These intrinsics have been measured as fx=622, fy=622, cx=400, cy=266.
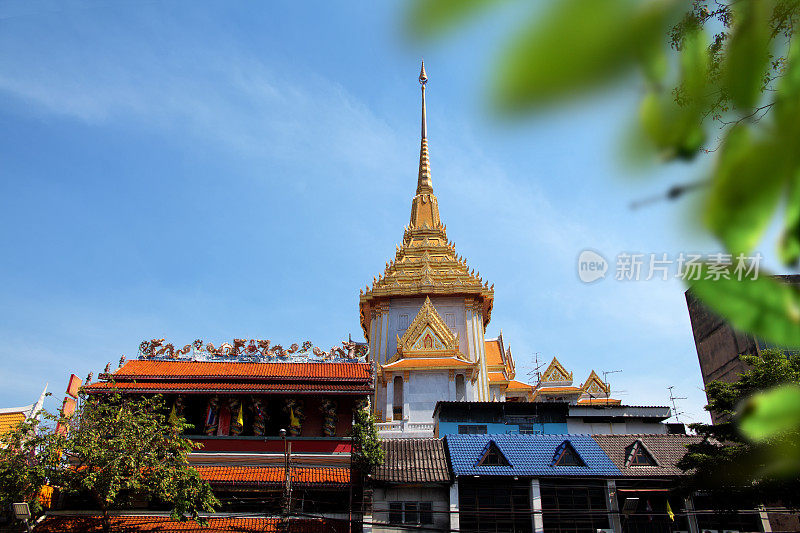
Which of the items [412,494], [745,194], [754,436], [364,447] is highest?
[364,447]

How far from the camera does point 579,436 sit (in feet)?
86.8

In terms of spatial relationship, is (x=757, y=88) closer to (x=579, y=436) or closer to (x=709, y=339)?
(x=579, y=436)

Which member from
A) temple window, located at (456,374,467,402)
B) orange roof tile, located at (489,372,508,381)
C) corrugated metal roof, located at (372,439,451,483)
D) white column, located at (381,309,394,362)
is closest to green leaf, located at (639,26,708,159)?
corrugated metal roof, located at (372,439,451,483)

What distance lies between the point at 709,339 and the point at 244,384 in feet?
109

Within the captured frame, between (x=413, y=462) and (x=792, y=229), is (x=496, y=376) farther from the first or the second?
(x=792, y=229)

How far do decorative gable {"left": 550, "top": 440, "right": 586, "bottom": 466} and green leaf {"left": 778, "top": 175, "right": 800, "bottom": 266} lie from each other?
2469cm

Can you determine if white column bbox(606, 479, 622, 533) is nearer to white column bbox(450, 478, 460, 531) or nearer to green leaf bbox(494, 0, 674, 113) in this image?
white column bbox(450, 478, 460, 531)

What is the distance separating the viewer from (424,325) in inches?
1441

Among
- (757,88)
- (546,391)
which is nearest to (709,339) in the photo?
(546,391)

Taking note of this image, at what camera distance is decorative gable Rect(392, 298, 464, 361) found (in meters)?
35.4

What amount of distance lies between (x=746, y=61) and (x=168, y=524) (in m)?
23.2

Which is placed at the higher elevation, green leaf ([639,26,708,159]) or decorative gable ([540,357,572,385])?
decorative gable ([540,357,572,385])

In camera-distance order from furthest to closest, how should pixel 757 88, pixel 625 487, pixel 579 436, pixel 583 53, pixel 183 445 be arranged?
pixel 579 436, pixel 625 487, pixel 183 445, pixel 757 88, pixel 583 53

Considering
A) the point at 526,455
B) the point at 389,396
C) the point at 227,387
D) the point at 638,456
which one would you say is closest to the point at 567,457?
the point at 526,455
